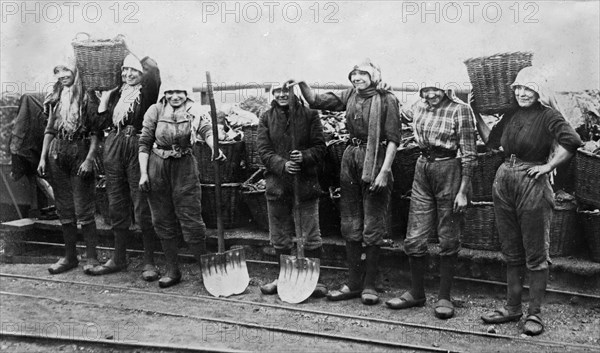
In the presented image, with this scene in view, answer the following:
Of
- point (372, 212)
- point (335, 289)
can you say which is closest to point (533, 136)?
point (372, 212)

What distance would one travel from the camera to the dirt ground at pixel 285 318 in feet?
18.1

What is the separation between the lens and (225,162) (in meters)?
8.10

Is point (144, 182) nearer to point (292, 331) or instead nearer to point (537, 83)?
point (292, 331)

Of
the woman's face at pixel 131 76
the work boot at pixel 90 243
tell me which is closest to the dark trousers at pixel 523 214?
the woman's face at pixel 131 76

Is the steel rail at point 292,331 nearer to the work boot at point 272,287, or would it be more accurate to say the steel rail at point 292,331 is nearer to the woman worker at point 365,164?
the work boot at point 272,287

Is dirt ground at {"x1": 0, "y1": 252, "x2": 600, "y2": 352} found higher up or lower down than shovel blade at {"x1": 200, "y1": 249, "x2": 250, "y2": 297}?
lower down

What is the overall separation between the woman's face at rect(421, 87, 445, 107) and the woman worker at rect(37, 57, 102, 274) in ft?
12.4

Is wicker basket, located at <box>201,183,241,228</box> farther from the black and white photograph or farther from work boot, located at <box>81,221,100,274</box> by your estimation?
work boot, located at <box>81,221,100,274</box>

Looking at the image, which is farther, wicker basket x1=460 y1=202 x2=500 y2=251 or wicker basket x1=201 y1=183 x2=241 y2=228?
wicker basket x1=201 y1=183 x2=241 y2=228

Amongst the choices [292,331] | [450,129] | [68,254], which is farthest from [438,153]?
[68,254]

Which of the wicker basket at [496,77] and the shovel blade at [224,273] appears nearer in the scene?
the wicker basket at [496,77]

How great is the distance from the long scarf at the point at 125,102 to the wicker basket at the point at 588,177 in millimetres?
4797

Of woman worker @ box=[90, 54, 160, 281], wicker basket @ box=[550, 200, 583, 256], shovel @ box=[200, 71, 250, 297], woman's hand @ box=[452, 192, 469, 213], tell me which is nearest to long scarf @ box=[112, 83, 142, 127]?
woman worker @ box=[90, 54, 160, 281]

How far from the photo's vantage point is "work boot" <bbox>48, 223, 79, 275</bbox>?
25.1 ft
